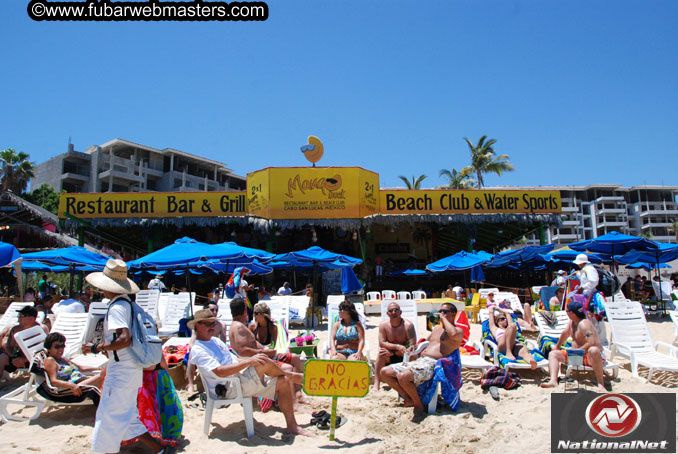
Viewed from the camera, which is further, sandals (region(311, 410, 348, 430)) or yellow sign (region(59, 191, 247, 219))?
yellow sign (region(59, 191, 247, 219))

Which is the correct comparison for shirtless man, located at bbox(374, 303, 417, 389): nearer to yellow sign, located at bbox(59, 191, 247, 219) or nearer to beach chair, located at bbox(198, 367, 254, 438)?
beach chair, located at bbox(198, 367, 254, 438)

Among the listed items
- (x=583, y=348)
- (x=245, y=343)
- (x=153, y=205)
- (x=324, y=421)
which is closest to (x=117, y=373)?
(x=245, y=343)

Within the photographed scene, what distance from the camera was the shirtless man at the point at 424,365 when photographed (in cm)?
393

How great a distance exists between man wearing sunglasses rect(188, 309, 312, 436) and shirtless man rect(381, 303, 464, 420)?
0.94 meters

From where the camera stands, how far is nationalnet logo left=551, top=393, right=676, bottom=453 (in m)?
2.92

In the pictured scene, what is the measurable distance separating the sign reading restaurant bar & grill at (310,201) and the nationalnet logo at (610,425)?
12.6 metres

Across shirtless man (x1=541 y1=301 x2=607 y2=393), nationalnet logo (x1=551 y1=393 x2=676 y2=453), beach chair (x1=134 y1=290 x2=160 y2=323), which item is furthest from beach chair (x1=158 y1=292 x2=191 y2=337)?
nationalnet logo (x1=551 y1=393 x2=676 y2=453)

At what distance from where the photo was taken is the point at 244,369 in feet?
11.5

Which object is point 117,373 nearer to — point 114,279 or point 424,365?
point 114,279

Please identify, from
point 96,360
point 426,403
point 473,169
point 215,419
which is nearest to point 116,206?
point 96,360

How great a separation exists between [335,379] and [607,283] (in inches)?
183

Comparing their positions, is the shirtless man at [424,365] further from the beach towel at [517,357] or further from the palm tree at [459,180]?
the palm tree at [459,180]

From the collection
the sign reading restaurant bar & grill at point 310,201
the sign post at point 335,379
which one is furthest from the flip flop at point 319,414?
the sign reading restaurant bar & grill at point 310,201

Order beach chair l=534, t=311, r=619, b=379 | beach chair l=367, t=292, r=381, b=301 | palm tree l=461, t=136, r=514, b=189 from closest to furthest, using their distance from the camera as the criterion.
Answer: beach chair l=534, t=311, r=619, b=379 → beach chair l=367, t=292, r=381, b=301 → palm tree l=461, t=136, r=514, b=189
